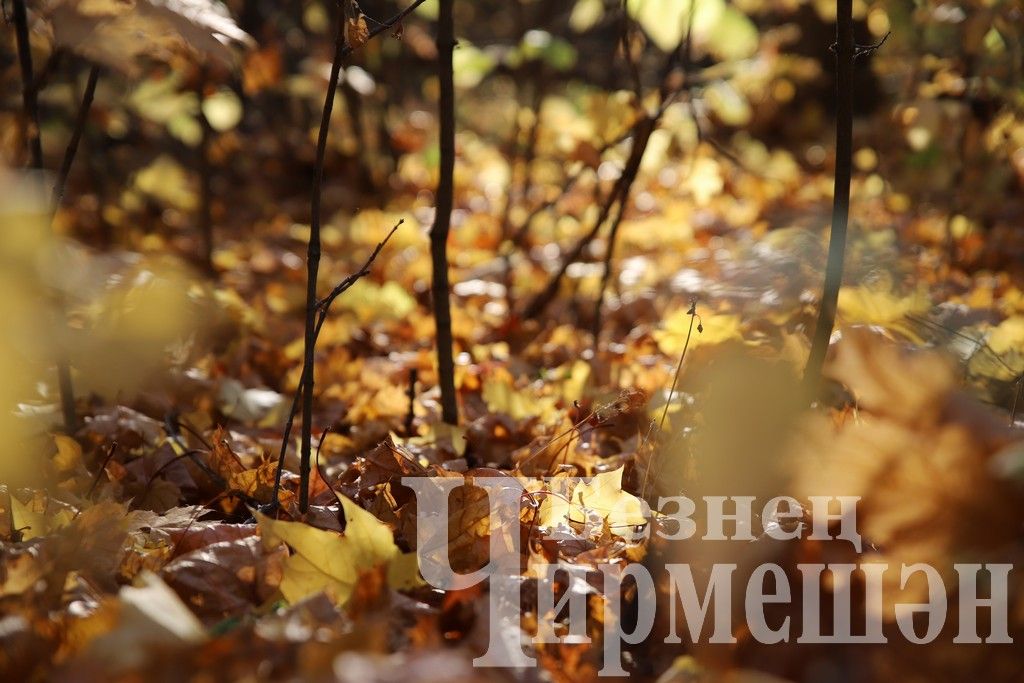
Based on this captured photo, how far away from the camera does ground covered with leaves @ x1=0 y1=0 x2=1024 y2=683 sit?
0.82 meters

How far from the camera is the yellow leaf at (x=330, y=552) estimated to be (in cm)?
99

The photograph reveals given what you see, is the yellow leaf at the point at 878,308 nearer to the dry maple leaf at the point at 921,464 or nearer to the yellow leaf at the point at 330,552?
the dry maple leaf at the point at 921,464

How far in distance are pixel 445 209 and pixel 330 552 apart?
0.83 m

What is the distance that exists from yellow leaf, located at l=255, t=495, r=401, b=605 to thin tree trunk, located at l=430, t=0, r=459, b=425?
2.35 feet

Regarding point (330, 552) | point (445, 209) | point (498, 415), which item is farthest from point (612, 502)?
point (445, 209)

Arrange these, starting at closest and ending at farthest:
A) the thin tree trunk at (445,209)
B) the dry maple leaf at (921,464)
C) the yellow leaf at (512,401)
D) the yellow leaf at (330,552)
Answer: the dry maple leaf at (921,464) → the yellow leaf at (330,552) → the thin tree trunk at (445,209) → the yellow leaf at (512,401)

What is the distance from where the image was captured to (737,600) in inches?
38.9

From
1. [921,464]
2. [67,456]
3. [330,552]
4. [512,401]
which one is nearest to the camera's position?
[921,464]

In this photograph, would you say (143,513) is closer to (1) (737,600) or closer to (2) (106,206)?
(1) (737,600)

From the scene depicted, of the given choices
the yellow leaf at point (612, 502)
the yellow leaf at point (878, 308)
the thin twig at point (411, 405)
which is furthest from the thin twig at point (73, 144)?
the yellow leaf at point (878, 308)

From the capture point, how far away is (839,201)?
4.46 feet

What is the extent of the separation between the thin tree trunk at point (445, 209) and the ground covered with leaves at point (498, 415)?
88 mm

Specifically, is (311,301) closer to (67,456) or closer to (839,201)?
(67,456)

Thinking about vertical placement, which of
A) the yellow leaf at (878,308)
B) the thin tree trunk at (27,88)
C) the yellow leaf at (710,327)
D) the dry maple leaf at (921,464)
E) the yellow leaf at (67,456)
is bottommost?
the dry maple leaf at (921,464)
